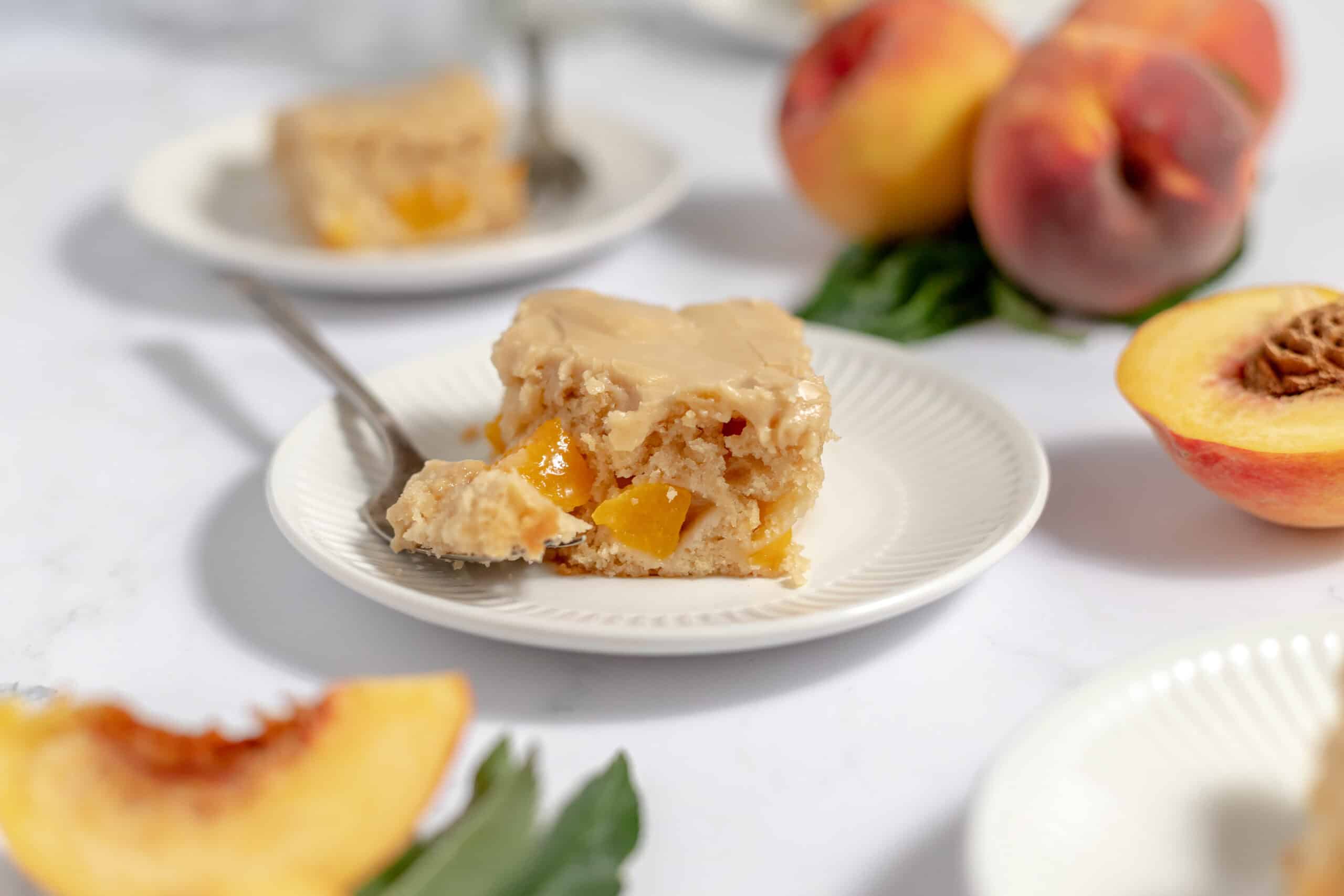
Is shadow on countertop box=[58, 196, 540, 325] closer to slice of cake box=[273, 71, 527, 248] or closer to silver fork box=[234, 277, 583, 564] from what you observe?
slice of cake box=[273, 71, 527, 248]

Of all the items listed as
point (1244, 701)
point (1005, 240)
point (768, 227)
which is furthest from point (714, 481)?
point (768, 227)

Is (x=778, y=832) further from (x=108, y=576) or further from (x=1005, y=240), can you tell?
(x=1005, y=240)

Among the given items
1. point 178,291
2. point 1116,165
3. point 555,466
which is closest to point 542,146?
point 178,291

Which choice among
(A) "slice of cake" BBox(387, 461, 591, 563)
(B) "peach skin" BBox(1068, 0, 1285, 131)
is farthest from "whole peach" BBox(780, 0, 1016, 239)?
(A) "slice of cake" BBox(387, 461, 591, 563)

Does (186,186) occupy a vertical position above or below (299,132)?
below

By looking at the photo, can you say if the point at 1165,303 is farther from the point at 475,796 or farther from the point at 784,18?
the point at 784,18
